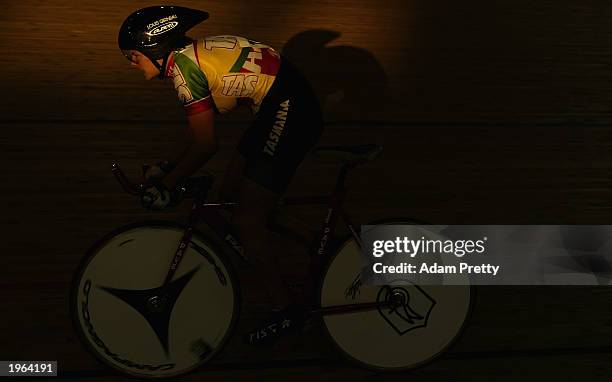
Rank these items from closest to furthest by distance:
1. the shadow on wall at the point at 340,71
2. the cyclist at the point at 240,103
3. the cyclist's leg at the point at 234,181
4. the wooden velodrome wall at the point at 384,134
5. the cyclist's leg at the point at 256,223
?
the cyclist at the point at 240,103
the cyclist's leg at the point at 256,223
the cyclist's leg at the point at 234,181
the wooden velodrome wall at the point at 384,134
the shadow on wall at the point at 340,71

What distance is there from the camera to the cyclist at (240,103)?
305cm

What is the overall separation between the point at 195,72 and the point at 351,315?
1118 mm

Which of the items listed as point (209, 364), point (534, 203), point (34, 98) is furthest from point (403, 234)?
point (34, 98)

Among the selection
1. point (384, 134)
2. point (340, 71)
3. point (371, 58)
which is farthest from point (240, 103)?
point (371, 58)

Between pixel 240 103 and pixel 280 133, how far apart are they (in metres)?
0.19

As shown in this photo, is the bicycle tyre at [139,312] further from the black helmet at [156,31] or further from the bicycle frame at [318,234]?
the black helmet at [156,31]

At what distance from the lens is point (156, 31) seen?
3.03 metres

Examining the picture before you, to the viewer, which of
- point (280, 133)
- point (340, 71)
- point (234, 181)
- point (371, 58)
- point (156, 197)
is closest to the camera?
point (156, 197)

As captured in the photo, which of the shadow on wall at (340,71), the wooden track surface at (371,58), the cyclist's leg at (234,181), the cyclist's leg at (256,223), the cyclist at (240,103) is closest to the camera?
the cyclist at (240,103)

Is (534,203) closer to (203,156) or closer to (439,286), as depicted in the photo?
(439,286)

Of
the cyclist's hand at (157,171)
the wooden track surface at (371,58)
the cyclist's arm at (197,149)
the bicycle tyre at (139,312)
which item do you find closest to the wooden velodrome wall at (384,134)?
the wooden track surface at (371,58)

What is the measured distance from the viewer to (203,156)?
3.05 m

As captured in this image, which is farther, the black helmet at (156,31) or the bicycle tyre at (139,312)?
the bicycle tyre at (139,312)

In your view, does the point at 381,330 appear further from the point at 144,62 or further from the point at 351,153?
the point at 144,62
